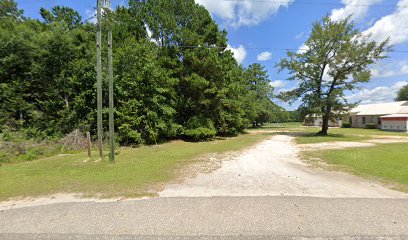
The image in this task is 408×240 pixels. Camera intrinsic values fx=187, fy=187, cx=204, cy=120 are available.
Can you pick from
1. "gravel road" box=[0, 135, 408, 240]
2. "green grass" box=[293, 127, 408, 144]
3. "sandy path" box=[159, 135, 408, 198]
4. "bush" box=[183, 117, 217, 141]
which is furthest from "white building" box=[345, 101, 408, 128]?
"gravel road" box=[0, 135, 408, 240]

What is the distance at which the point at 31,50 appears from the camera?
1262cm

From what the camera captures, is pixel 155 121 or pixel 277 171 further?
pixel 155 121

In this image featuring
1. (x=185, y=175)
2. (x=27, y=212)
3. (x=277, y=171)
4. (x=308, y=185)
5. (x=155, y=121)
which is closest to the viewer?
(x=27, y=212)

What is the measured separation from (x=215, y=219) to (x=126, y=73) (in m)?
13.0

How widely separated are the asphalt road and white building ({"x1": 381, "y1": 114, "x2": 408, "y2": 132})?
3217 centimetres

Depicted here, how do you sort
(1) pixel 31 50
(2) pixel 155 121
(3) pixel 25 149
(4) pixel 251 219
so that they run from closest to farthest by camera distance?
(4) pixel 251 219
(3) pixel 25 149
(1) pixel 31 50
(2) pixel 155 121

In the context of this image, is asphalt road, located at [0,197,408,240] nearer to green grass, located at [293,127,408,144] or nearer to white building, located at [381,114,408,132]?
green grass, located at [293,127,408,144]

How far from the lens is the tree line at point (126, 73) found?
12547 mm

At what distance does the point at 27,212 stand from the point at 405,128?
3805 centimetres

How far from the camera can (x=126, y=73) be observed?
13.6m

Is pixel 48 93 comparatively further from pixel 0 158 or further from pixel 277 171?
pixel 277 171

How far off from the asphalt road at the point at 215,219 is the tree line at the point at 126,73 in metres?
8.03

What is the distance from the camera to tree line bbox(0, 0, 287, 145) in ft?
41.2

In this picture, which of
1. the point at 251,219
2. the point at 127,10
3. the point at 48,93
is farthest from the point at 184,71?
the point at 251,219
